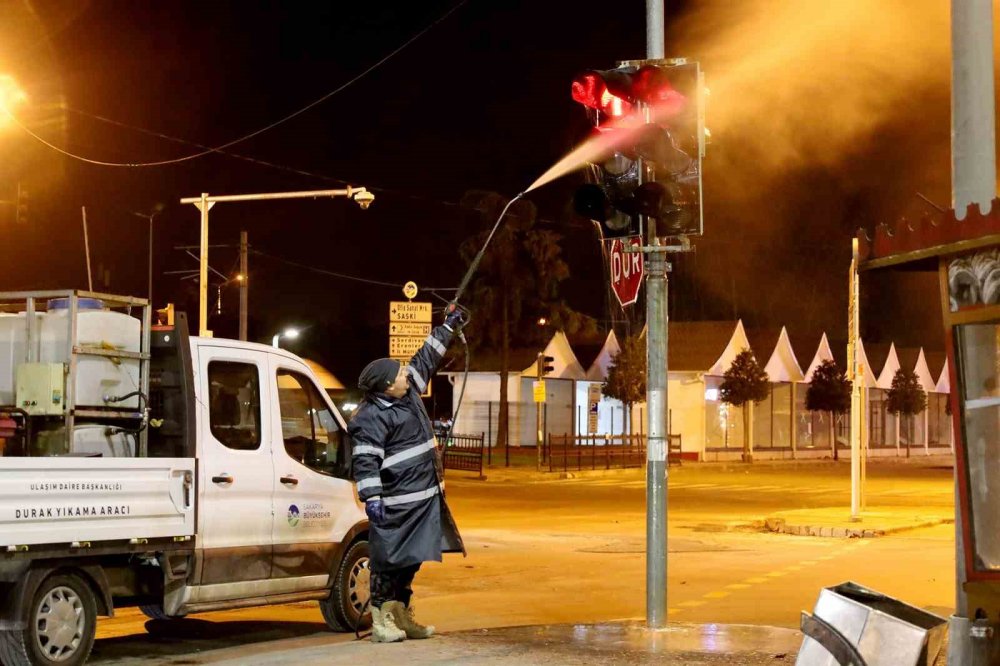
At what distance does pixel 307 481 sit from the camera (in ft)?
33.3

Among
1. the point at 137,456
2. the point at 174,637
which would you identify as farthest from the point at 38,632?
the point at 174,637

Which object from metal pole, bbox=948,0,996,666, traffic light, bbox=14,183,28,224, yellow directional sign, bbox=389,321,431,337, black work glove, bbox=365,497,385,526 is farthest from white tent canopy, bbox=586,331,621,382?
metal pole, bbox=948,0,996,666

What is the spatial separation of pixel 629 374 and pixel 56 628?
140 feet

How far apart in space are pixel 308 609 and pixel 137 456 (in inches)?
146

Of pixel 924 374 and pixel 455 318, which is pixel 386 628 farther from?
pixel 924 374

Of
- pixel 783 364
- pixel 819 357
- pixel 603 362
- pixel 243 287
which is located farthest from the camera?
pixel 819 357

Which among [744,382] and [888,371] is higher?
[888,371]

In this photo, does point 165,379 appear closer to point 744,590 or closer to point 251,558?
point 251,558

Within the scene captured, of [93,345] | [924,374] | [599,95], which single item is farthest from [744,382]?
[93,345]

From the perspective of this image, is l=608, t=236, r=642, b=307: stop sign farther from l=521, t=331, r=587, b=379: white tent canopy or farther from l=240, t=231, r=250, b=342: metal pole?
l=521, t=331, r=587, b=379: white tent canopy

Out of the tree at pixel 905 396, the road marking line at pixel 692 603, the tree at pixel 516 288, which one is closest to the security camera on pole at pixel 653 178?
the road marking line at pixel 692 603

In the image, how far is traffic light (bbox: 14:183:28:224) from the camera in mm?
22125

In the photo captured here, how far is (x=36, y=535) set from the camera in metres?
7.96

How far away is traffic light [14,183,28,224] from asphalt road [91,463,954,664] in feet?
30.0
